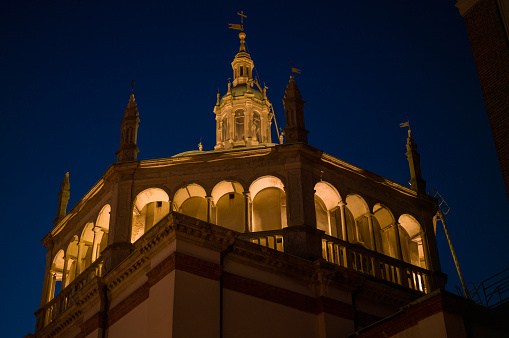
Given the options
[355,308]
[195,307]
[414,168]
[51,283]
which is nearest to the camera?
[195,307]

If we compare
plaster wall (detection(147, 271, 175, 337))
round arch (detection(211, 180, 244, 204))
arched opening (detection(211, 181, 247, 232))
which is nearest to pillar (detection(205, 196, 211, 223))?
round arch (detection(211, 180, 244, 204))

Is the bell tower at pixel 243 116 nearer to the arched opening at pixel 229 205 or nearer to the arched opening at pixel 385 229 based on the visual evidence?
the arched opening at pixel 229 205

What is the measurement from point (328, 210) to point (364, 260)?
272 centimetres

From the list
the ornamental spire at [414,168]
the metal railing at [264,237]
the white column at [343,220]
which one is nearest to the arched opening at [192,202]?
the metal railing at [264,237]

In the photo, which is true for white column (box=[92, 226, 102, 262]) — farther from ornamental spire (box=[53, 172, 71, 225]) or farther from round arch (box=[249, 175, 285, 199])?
round arch (box=[249, 175, 285, 199])

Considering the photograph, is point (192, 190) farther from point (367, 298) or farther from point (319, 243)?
point (367, 298)

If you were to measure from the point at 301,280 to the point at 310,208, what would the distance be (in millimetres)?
3130

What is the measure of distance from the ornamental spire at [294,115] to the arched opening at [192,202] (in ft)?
14.2

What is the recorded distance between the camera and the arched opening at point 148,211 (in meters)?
31.6

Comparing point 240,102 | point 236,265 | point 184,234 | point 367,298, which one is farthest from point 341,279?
point 240,102

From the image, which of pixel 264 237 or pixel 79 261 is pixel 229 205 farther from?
pixel 79 261

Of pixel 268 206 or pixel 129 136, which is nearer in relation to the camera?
pixel 268 206

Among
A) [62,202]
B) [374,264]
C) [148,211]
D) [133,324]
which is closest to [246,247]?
[133,324]

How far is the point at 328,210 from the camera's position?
31688 mm
